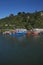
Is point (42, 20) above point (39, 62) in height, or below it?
above

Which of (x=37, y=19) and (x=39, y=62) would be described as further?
(x=37, y=19)

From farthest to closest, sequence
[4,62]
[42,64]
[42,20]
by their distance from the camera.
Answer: [42,20] < [4,62] < [42,64]

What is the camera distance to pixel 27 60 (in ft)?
78.8

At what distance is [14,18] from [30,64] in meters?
172

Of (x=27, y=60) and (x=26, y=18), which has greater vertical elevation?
(x=26, y=18)

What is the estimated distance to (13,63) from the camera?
890 inches

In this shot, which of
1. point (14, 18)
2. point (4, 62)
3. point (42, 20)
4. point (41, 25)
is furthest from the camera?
point (14, 18)

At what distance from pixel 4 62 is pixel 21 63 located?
2277mm

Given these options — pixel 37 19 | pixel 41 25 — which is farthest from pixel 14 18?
pixel 41 25

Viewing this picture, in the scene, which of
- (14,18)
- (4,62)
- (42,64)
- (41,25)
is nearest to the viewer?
(42,64)

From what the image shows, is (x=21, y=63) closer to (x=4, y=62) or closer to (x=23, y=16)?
(x=4, y=62)

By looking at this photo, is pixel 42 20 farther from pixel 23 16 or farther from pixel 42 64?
pixel 42 64

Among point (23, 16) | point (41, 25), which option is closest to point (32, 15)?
point (23, 16)

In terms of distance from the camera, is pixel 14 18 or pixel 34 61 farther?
pixel 14 18
